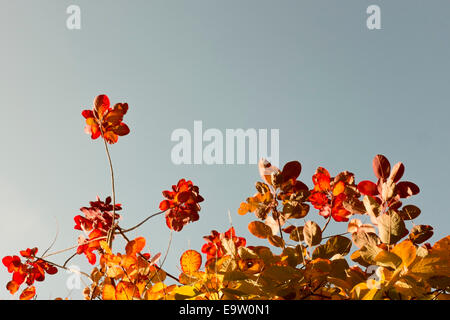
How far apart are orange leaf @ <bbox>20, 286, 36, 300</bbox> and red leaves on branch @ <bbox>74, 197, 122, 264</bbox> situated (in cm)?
27

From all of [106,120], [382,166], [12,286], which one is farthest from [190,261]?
[12,286]

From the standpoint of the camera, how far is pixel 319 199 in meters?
1.15

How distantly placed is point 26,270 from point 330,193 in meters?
1.17

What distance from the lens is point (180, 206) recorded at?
1476mm

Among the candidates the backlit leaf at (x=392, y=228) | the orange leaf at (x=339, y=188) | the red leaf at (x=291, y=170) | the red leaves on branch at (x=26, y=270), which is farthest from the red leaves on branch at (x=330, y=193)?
the red leaves on branch at (x=26, y=270)

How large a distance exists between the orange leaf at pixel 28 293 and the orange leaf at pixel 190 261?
882mm

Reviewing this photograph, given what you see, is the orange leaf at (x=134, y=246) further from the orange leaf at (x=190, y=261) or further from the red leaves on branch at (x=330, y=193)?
the red leaves on branch at (x=330, y=193)

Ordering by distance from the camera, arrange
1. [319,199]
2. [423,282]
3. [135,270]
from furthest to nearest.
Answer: [319,199]
[135,270]
[423,282]

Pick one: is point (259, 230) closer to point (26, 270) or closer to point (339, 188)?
point (339, 188)

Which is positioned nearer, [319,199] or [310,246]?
[310,246]
